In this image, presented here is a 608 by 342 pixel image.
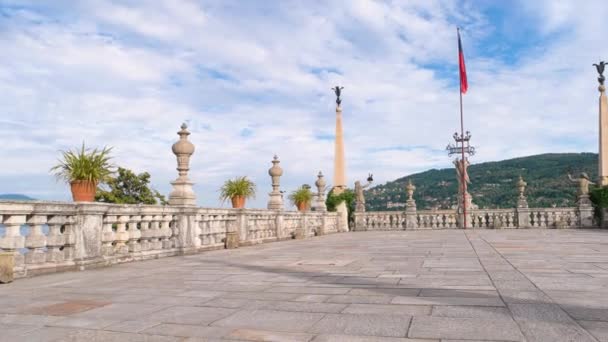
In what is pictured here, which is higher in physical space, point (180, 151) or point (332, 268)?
point (180, 151)

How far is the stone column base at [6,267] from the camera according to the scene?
602 centimetres

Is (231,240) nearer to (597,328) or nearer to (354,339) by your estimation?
(354,339)

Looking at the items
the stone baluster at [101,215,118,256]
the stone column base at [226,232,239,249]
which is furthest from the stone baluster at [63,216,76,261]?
the stone column base at [226,232,239,249]

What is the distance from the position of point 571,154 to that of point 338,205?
43858 mm

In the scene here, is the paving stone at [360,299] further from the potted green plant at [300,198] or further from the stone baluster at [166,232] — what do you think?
the potted green plant at [300,198]

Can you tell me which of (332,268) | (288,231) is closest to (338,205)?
(288,231)

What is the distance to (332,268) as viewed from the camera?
7387 mm

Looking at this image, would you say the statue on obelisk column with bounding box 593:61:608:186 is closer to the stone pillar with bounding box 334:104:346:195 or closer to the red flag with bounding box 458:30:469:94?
the red flag with bounding box 458:30:469:94

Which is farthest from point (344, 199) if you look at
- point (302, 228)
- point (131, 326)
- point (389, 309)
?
point (131, 326)

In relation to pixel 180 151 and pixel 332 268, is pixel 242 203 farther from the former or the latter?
pixel 332 268

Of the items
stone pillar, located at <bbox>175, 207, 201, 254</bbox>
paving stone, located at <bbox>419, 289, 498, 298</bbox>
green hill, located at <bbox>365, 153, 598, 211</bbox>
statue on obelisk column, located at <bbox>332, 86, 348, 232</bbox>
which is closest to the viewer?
paving stone, located at <bbox>419, 289, 498, 298</bbox>

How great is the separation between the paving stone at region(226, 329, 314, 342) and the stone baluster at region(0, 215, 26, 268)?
4.57 meters

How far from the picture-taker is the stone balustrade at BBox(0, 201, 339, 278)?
659cm

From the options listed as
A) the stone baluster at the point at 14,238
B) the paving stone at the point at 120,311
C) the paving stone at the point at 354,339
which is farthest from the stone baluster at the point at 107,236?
the paving stone at the point at 354,339
